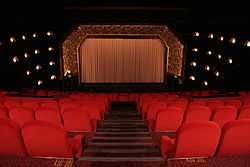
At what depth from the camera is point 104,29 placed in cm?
1605

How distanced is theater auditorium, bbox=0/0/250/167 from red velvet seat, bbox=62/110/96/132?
18 millimetres

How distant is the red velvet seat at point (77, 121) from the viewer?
473 cm

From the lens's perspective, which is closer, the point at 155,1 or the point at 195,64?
the point at 155,1

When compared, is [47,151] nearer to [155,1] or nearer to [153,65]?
[155,1]

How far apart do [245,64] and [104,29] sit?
7.75 meters

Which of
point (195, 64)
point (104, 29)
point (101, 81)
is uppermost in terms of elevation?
point (104, 29)

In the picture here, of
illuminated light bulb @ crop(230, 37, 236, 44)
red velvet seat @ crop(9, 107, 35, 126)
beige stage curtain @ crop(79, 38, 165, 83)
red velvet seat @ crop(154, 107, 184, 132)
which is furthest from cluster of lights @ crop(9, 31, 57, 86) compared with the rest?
red velvet seat @ crop(154, 107, 184, 132)

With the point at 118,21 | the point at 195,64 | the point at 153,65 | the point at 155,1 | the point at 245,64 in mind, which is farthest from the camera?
the point at 153,65

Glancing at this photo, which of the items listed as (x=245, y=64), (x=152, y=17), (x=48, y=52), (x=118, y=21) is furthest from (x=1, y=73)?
(x=245, y=64)

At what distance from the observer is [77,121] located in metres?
4.80

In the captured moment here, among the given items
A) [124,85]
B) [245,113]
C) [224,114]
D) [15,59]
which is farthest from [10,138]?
[124,85]

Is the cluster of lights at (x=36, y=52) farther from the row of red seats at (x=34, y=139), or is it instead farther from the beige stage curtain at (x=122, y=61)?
the row of red seats at (x=34, y=139)

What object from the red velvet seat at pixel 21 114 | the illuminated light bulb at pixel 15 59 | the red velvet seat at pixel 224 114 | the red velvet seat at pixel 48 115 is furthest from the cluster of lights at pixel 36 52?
the red velvet seat at pixel 224 114

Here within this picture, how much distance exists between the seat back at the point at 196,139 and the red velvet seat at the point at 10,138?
5.38ft
